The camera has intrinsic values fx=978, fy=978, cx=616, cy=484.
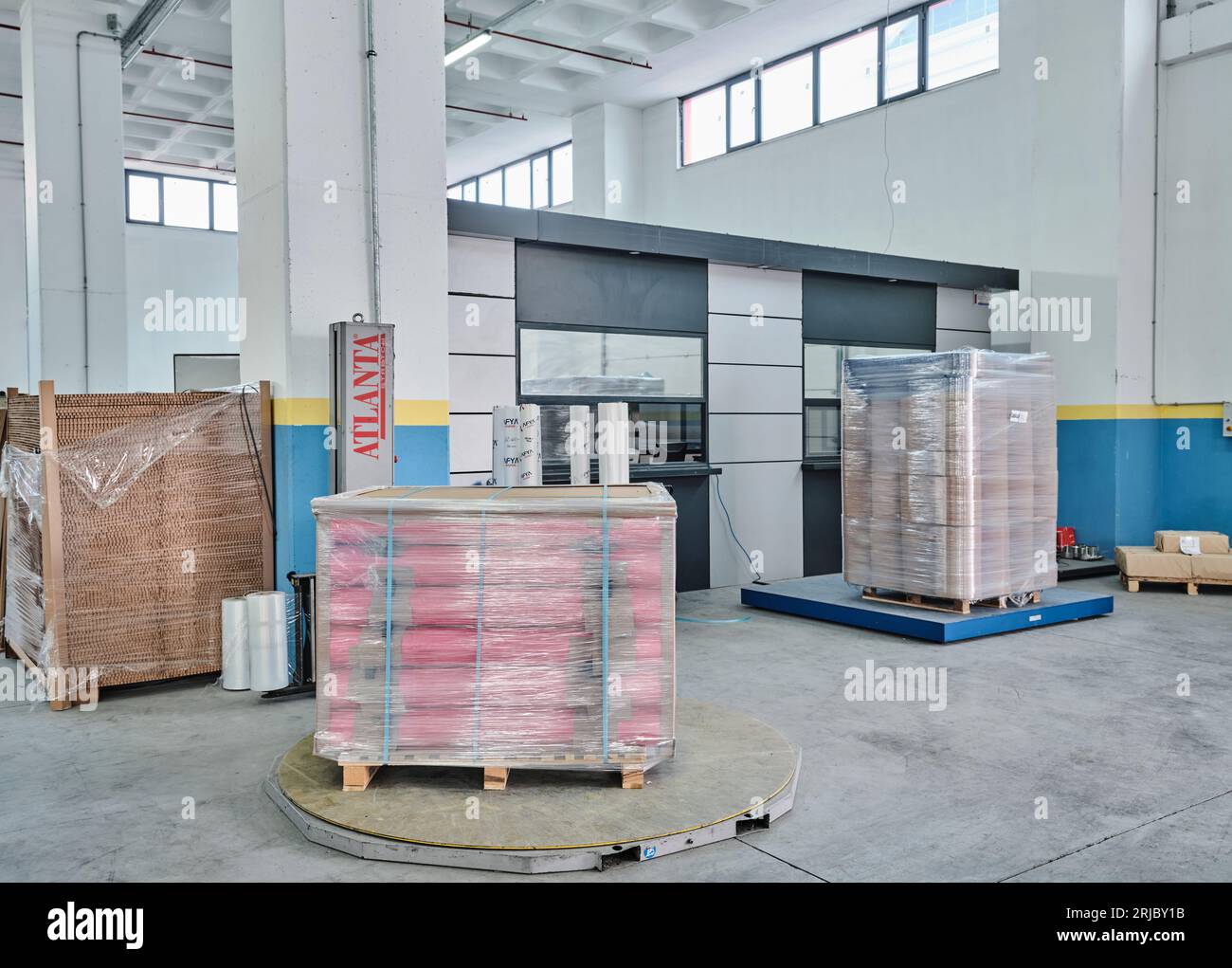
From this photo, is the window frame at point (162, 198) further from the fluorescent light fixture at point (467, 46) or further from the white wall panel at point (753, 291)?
the white wall panel at point (753, 291)

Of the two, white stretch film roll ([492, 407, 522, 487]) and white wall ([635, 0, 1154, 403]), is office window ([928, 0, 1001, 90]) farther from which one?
white stretch film roll ([492, 407, 522, 487])

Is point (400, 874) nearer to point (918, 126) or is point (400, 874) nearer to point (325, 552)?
point (325, 552)

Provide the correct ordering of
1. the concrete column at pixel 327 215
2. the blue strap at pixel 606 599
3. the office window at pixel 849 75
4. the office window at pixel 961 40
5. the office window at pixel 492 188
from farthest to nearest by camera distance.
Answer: the office window at pixel 492 188, the office window at pixel 849 75, the office window at pixel 961 40, the concrete column at pixel 327 215, the blue strap at pixel 606 599

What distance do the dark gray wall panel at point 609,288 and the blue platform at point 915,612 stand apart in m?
2.46

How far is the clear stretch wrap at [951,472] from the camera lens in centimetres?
656

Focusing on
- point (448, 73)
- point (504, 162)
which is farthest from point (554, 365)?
point (504, 162)

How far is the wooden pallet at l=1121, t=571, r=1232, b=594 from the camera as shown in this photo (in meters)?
8.30

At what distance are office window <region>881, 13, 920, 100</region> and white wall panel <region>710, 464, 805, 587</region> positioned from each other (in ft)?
17.2

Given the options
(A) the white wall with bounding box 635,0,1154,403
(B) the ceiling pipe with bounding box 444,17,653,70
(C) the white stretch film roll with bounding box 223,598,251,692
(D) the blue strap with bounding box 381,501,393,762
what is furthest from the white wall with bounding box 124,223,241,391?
(D) the blue strap with bounding box 381,501,393,762

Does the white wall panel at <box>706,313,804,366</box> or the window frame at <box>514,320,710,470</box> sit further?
the white wall panel at <box>706,313,804,366</box>

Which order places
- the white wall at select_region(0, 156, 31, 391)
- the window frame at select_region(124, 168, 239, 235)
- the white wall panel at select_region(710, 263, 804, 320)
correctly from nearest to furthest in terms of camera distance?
the white wall panel at select_region(710, 263, 804, 320) < the white wall at select_region(0, 156, 31, 391) < the window frame at select_region(124, 168, 239, 235)

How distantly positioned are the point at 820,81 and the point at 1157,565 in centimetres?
734

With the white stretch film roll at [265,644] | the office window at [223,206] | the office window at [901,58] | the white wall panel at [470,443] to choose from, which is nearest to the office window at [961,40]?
the office window at [901,58]
